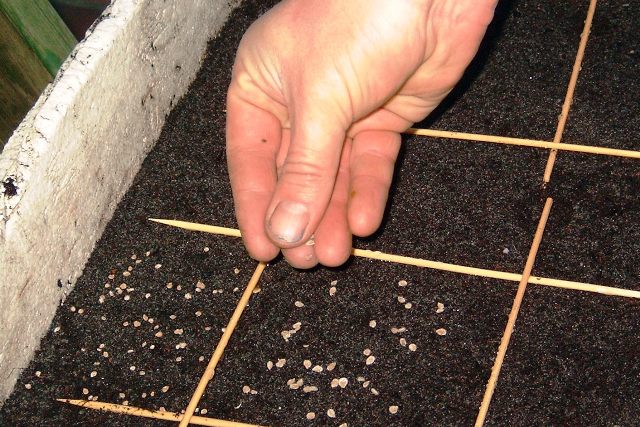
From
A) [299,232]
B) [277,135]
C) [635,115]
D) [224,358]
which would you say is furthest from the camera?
[635,115]

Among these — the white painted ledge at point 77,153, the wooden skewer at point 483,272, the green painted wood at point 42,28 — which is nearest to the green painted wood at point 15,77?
the green painted wood at point 42,28

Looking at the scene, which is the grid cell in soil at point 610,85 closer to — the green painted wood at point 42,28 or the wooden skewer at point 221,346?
the wooden skewer at point 221,346

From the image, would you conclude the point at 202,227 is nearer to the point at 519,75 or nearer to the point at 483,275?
the point at 483,275

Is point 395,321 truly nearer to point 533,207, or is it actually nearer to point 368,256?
point 368,256

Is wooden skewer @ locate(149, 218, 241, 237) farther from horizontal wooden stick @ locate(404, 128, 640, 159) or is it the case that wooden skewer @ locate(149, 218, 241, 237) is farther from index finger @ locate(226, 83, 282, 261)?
horizontal wooden stick @ locate(404, 128, 640, 159)

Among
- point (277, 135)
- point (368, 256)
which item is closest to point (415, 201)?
point (368, 256)

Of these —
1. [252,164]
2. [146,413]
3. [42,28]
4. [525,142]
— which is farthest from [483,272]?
[42,28]

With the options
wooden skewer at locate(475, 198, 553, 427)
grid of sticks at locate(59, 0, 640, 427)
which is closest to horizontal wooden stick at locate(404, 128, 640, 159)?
grid of sticks at locate(59, 0, 640, 427)
